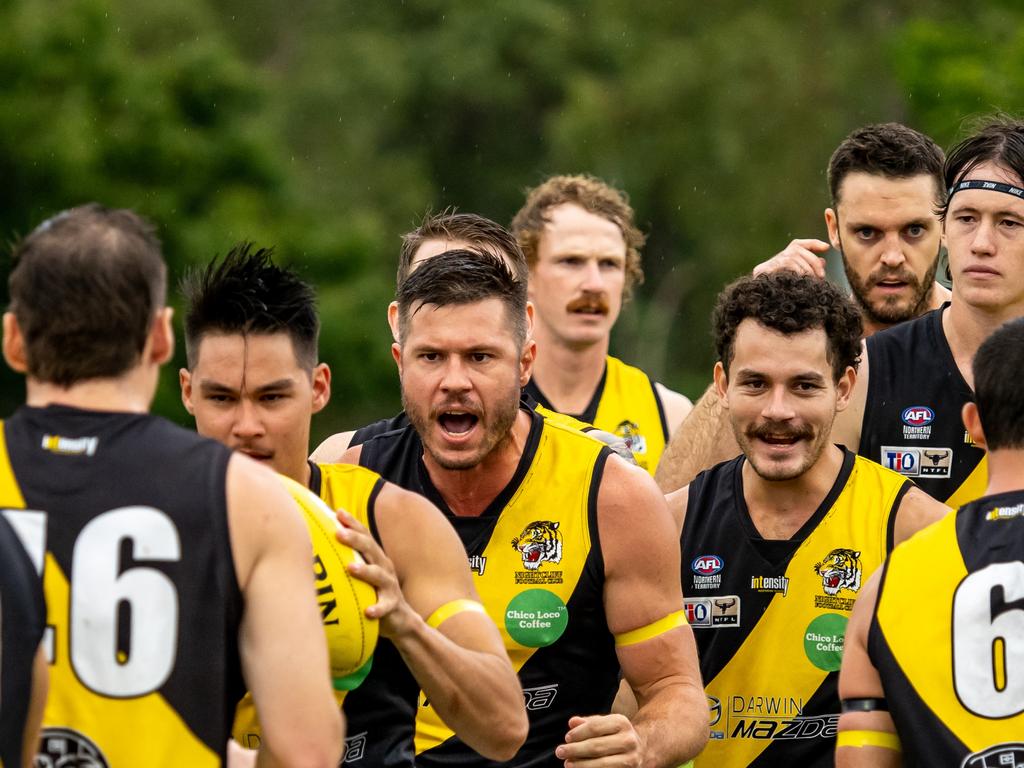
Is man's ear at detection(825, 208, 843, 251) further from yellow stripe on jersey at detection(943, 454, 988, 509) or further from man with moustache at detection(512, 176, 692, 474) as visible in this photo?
yellow stripe on jersey at detection(943, 454, 988, 509)

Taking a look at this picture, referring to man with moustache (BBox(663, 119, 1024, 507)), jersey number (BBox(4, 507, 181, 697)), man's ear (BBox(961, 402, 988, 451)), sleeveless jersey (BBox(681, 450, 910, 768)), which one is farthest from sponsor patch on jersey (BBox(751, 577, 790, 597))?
jersey number (BBox(4, 507, 181, 697))

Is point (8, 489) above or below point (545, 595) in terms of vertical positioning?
above

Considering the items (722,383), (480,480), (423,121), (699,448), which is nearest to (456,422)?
(480,480)

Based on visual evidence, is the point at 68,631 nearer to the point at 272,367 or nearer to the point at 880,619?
the point at 272,367

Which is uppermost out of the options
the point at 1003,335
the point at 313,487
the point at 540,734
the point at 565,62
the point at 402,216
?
the point at 565,62

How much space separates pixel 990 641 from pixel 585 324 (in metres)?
5.30

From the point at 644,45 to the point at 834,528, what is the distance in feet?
112

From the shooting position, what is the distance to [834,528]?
668cm

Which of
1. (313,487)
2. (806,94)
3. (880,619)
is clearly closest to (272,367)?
(313,487)

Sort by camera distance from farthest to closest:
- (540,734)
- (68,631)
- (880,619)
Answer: (540,734) → (880,619) → (68,631)

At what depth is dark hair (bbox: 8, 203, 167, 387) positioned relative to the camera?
4.16m

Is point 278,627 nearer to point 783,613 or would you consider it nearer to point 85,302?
point 85,302

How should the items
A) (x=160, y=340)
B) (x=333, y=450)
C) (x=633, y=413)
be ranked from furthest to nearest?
(x=633, y=413)
(x=333, y=450)
(x=160, y=340)

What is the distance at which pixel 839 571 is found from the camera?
6.62m
